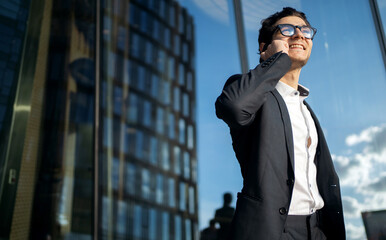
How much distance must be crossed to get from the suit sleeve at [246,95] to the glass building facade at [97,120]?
2913 millimetres

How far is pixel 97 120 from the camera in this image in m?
4.86

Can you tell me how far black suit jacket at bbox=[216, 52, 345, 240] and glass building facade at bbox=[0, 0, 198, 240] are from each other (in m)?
2.85

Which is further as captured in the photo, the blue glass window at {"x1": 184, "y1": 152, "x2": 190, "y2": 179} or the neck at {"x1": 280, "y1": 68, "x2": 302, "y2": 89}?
the blue glass window at {"x1": 184, "y1": 152, "x2": 190, "y2": 179}

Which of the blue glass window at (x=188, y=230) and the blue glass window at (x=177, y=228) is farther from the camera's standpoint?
the blue glass window at (x=177, y=228)

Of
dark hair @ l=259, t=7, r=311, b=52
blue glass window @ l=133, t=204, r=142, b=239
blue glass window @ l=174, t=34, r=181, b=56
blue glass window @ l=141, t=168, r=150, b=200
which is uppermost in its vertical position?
blue glass window @ l=174, t=34, r=181, b=56

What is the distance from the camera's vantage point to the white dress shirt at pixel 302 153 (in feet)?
3.72

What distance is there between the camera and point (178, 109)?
16.0 ft

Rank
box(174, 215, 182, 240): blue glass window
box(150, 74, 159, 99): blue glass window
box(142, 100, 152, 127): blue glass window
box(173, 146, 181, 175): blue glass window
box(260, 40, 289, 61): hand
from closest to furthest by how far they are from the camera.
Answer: box(260, 40, 289, 61): hand → box(174, 215, 182, 240): blue glass window → box(173, 146, 181, 175): blue glass window → box(142, 100, 152, 127): blue glass window → box(150, 74, 159, 99): blue glass window

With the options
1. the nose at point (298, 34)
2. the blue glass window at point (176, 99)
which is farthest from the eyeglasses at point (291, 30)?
the blue glass window at point (176, 99)

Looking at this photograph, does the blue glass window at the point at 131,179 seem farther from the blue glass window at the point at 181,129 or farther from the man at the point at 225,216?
the man at the point at 225,216

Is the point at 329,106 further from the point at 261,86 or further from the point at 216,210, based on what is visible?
the point at 261,86

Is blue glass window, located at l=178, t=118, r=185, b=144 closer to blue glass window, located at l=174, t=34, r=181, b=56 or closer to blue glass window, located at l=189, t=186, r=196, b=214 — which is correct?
blue glass window, located at l=189, t=186, r=196, b=214

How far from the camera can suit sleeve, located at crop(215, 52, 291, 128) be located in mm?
1104

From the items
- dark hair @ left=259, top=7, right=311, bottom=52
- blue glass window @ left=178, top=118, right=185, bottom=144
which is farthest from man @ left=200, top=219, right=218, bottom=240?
dark hair @ left=259, top=7, right=311, bottom=52
